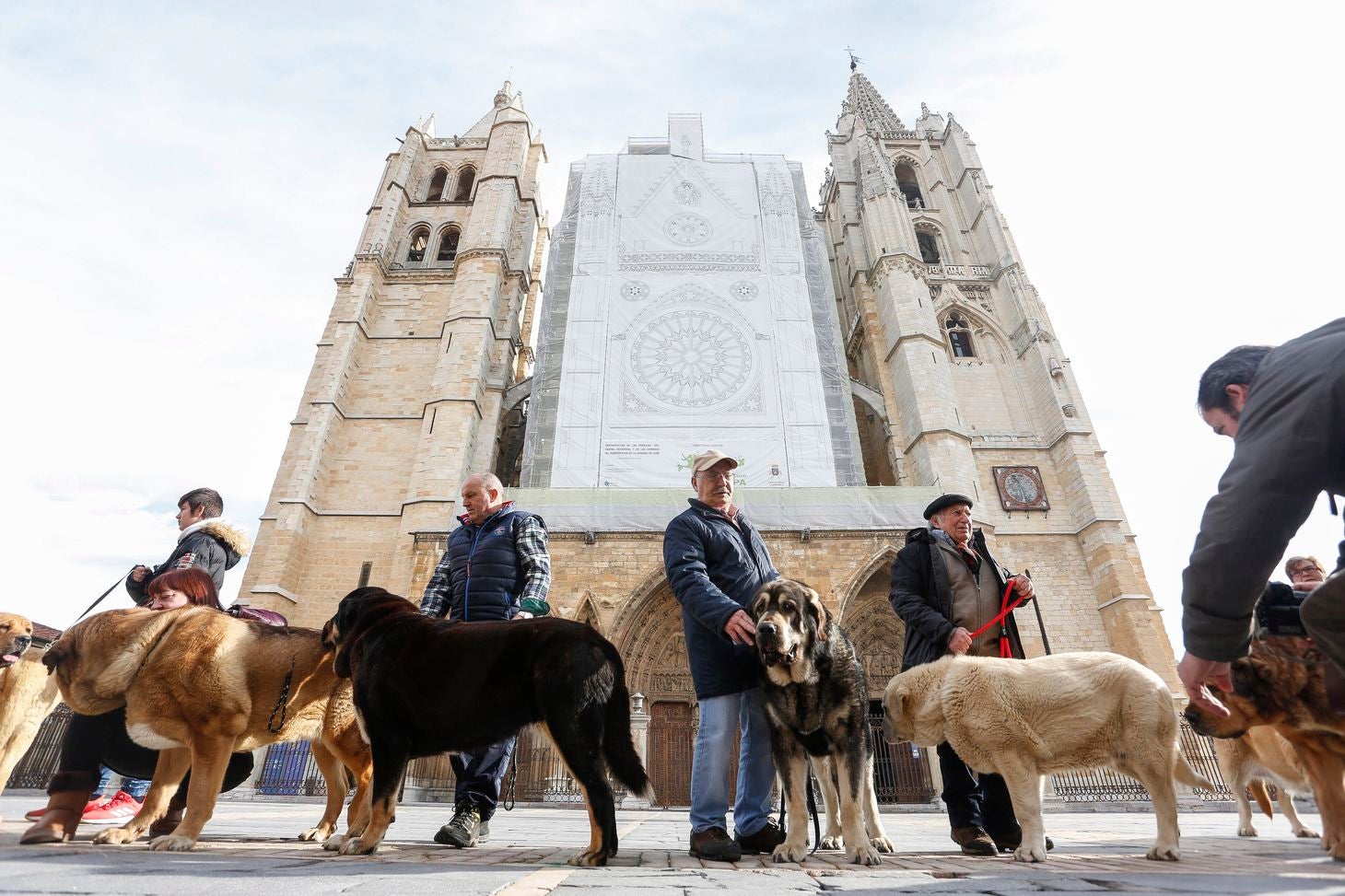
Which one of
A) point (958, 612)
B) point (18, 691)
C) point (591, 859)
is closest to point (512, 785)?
point (18, 691)

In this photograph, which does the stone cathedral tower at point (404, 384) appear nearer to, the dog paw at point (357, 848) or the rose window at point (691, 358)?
the rose window at point (691, 358)

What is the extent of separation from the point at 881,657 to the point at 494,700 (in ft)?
41.0

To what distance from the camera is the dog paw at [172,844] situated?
6.84 feet

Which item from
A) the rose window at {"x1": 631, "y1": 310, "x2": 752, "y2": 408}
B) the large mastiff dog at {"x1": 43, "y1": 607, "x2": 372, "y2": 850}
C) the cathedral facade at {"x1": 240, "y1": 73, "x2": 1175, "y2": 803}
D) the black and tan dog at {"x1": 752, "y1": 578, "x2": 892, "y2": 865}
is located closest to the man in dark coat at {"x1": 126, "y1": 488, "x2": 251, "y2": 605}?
the large mastiff dog at {"x1": 43, "y1": 607, "x2": 372, "y2": 850}

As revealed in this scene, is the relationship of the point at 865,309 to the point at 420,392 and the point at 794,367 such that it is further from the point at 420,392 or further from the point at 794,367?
the point at 420,392

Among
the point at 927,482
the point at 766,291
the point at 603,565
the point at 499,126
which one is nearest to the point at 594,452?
the point at 603,565

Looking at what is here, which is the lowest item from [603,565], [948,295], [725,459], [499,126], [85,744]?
[85,744]

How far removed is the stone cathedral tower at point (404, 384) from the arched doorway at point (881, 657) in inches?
330

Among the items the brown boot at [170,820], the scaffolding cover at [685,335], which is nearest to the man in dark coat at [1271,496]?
the brown boot at [170,820]

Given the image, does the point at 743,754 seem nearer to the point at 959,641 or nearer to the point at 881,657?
the point at 959,641

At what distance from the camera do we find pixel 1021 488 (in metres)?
16.0

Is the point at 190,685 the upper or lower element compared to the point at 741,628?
lower

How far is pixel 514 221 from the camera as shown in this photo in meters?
21.0

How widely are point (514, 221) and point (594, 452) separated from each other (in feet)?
34.5
